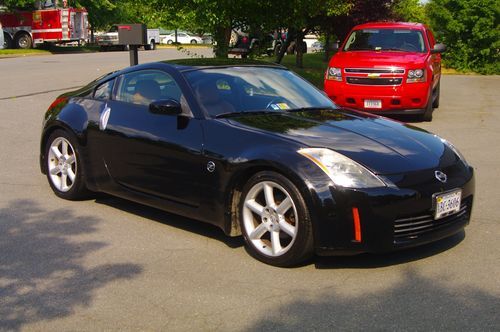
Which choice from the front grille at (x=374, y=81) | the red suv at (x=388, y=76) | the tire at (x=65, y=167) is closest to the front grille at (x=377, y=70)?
the red suv at (x=388, y=76)

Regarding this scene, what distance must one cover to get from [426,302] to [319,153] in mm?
1196

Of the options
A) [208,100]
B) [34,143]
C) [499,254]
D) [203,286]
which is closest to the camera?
[203,286]

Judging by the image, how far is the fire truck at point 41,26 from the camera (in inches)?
1412

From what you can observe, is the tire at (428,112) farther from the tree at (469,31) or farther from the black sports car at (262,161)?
the tree at (469,31)

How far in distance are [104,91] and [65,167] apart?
850 mm

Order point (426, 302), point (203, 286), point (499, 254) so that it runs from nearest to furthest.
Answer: point (426, 302) → point (203, 286) → point (499, 254)

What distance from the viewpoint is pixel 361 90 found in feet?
39.0

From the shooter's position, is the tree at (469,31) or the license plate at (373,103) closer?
the license plate at (373,103)

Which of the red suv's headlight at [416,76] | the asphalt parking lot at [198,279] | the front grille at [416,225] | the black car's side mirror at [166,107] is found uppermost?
the black car's side mirror at [166,107]

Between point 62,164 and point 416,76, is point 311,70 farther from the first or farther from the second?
point 62,164

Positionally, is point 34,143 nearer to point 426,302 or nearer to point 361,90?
point 361,90

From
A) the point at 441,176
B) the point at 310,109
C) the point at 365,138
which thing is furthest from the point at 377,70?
the point at 441,176

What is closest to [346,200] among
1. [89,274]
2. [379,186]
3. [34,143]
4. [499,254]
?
[379,186]

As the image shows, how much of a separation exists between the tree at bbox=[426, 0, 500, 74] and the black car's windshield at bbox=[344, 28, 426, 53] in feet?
41.4
